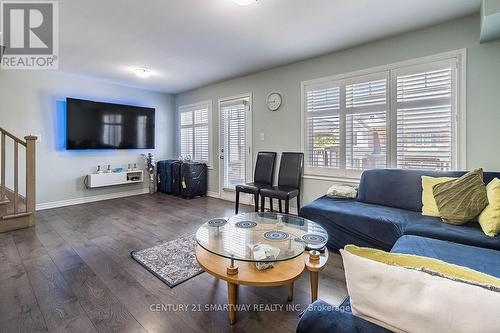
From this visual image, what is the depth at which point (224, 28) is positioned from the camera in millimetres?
2799

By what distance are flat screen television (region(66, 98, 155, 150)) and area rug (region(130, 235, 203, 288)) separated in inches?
129

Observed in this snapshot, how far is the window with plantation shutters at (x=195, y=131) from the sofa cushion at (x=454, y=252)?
4.37 metres

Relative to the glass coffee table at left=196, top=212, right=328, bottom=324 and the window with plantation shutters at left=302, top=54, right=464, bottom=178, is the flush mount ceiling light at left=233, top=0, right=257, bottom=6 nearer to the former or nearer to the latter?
the window with plantation shutters at left=302, top=54, right=464, bottom=178

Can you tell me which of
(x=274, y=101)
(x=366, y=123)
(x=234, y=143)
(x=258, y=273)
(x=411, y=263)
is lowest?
(x=258, y=273)

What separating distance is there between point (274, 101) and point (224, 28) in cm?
164

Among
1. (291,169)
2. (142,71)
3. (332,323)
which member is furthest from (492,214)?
(142,71)

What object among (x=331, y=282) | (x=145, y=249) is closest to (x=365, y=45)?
(x=331, y=282)

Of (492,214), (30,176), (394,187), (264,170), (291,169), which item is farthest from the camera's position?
(264,170)

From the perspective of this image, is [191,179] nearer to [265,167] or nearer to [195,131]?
[195,131]

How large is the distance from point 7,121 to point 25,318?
386cm

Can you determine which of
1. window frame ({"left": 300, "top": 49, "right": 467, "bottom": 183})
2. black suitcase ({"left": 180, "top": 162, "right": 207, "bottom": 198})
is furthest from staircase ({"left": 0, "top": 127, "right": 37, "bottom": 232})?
window frame ({"left": 300, "top": 49, "right": 467, "bottom": 183})

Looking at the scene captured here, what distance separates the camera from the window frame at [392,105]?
8.60 feet

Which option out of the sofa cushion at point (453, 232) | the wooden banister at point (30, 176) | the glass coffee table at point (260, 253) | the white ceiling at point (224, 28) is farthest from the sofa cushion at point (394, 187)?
the wooden banister at point (30, 176)

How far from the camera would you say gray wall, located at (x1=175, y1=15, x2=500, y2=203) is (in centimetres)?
250
